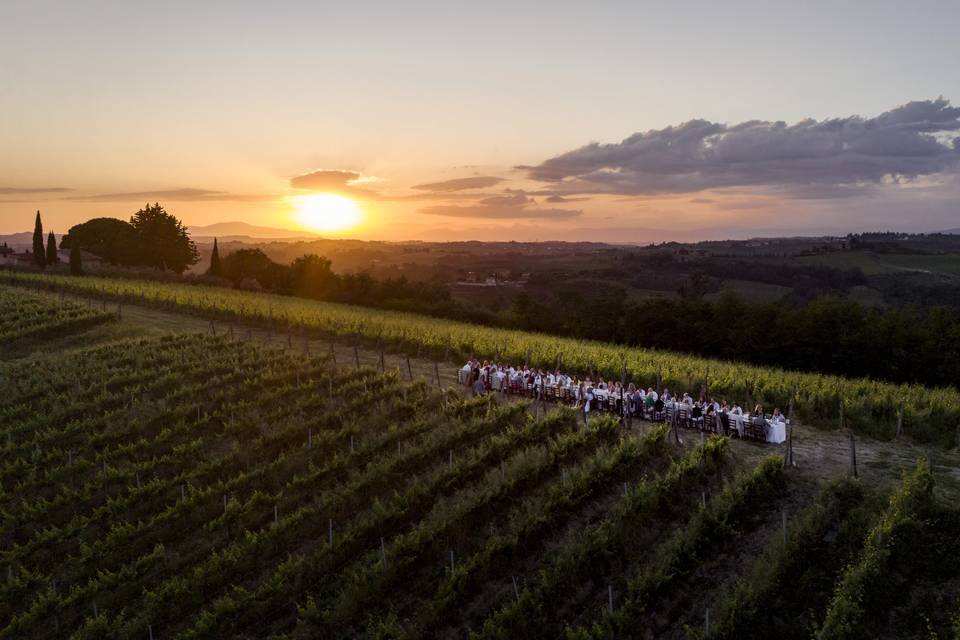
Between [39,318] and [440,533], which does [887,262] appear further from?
[39,318]

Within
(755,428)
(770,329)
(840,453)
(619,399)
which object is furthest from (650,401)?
(770,329)

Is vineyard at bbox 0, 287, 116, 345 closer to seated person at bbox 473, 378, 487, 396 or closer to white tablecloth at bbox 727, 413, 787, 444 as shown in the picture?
seated person at bbox 473, 378, 487, 396

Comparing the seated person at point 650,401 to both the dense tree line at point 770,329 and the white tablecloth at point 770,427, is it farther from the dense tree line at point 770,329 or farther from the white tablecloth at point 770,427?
the dense tree line at point 770,329

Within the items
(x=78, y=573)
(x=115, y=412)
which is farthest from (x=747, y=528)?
(x=115, y=412)

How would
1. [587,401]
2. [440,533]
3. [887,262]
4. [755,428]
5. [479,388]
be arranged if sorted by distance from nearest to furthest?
1. [440,533]
2. [755,428]
3. [587,401]
4. [479,388]
5. [887,262]

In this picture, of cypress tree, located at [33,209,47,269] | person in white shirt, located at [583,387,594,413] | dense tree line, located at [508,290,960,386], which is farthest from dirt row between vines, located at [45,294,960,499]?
cypress tree, located at [33,209,47,269]

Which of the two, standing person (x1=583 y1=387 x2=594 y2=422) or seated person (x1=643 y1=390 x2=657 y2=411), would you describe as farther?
standing person (x1=583 y1=387 x2=594 y2=422)

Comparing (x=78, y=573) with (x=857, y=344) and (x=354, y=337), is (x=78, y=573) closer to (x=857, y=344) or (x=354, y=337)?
(x=354, y=337)
